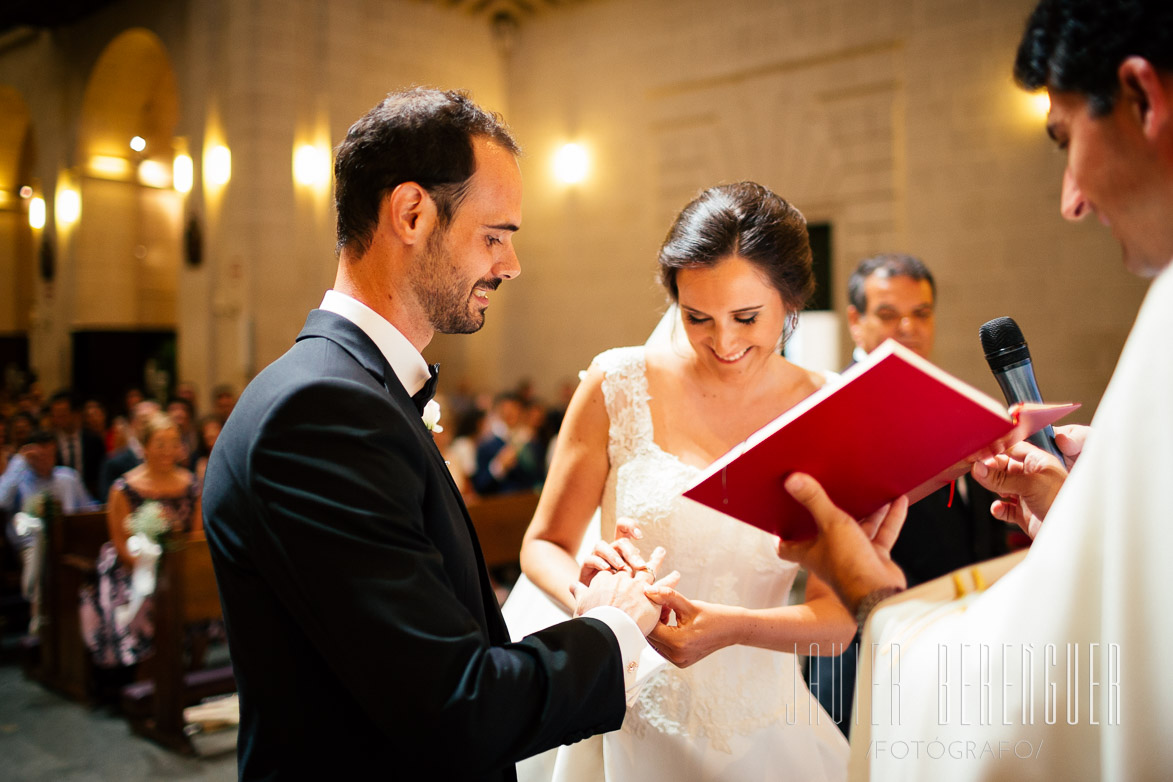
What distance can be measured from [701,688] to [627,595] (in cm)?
61

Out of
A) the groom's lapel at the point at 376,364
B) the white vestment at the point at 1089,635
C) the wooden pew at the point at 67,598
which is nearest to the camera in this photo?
the white vestment at the point at 1089,635

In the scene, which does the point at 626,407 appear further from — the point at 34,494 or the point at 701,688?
the point at 34,494

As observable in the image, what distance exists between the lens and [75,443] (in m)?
5.68

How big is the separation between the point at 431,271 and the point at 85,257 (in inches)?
314

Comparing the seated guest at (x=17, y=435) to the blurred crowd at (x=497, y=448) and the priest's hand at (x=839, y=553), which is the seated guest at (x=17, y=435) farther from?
the priest's hand at (x=839, y=553)

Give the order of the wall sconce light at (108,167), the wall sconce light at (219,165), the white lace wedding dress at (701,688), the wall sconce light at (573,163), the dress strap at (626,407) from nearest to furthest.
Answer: the white lace wedding dress at (701,688) → the dress strap at (626,407) → the wall sconce light at (108,167) → the wall sconce light at (219,165) → the wall sconce light at (573,163)

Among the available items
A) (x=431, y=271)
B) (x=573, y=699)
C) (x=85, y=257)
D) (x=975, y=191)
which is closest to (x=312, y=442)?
(x=431, y=271)

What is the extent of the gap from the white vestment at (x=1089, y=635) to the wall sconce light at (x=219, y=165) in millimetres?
9078

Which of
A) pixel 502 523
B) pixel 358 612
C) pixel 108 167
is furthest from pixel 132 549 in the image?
pixel 108 167

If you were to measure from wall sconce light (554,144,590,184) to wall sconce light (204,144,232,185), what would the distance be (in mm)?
3775

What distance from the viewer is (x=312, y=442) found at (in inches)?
41.0

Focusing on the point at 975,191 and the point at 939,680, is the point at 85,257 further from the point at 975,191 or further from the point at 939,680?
Answer: the point at 939,680

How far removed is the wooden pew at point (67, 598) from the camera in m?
4.98

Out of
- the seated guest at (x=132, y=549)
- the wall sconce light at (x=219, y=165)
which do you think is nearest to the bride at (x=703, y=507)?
the seated guest at (x=132, y=549)
